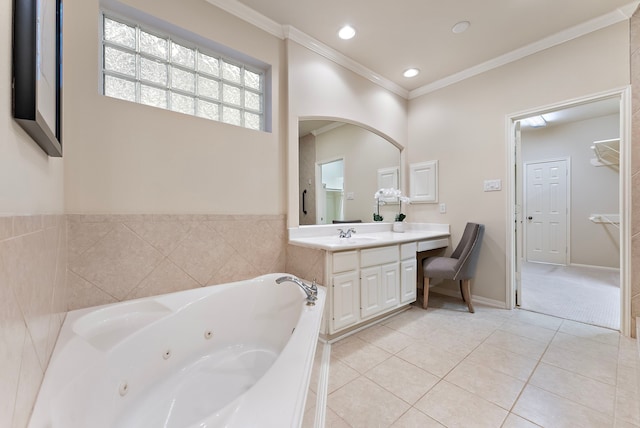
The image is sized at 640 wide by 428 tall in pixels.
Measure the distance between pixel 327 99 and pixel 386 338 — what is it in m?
2.32

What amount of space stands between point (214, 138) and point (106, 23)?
0.92m

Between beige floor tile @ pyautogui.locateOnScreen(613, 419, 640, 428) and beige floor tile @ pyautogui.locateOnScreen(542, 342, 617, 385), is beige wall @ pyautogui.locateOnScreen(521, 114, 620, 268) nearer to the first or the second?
beige floor tile @ pyautogui.locateOnScreen(542, 342, 617, 385)

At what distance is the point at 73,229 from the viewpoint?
4.84 feet

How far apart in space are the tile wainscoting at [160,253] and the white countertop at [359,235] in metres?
0.29

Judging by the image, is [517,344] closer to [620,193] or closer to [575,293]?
[620,193]

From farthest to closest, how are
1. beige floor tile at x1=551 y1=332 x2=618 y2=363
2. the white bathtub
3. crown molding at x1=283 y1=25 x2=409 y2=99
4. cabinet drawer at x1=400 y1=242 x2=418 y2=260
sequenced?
cabinet drawer at x1=400 y1=242 x2=418 y2=260 < crown molding at x1=283 y1=25 x2=409 y2=99 < beige floor tile at x1=551 y1=332 x2=618 y2=363 < the white bathtub

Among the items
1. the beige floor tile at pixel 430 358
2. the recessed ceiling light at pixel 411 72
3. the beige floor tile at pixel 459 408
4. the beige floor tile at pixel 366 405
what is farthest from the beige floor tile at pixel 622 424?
the recessed ceiling light at pixel 411 72

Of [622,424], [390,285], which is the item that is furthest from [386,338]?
[622,424]

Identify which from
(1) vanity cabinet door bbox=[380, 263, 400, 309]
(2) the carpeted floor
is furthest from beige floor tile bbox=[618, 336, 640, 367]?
(1) vanity cabinet door bbox=[380, 263, 400, 309]

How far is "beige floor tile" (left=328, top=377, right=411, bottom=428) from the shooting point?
1.30 m

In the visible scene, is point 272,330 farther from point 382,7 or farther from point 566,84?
point 566,84

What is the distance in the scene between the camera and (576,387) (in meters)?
1.52

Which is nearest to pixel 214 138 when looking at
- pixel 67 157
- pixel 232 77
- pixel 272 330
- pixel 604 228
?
pixel 232 77

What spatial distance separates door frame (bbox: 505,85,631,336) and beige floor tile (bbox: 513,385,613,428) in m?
1.35
